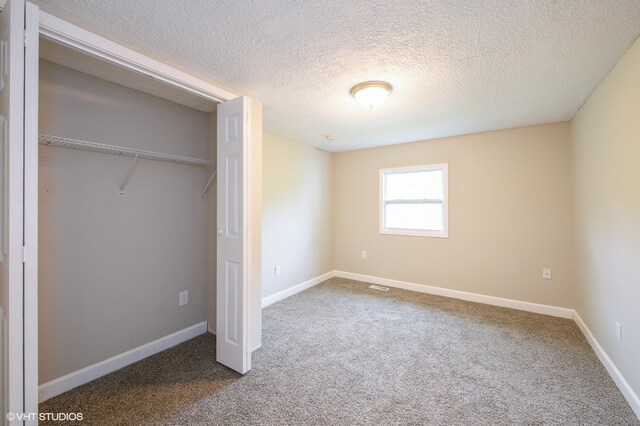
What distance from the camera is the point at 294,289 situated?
4.07 meters

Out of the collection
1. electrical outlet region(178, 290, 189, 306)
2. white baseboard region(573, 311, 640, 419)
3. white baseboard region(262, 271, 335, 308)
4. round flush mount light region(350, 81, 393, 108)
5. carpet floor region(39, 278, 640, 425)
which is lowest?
carpet floor region(39, 278, 640, 425)

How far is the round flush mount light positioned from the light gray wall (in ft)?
5.41

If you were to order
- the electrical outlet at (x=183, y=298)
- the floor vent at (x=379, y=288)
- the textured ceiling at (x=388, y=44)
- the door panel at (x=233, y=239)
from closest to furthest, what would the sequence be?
the textured ceiling at (x=388, y=44)
the door panel at (x=233, y=239)
the electrical outlet at (x=183, y=298)
the floor vent at (x=379, y=288)

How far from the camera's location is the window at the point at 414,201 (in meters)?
4.05

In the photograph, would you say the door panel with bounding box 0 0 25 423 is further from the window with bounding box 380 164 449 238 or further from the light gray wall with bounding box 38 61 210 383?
the window with bounding box 380 164 449 238

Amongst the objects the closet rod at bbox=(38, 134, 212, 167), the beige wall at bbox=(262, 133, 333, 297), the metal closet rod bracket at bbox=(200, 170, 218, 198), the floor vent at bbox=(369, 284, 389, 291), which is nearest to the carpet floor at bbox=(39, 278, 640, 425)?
the beige wall at bbox=(262, 133, 333, 297)

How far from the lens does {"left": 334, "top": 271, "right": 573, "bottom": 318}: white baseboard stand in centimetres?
326

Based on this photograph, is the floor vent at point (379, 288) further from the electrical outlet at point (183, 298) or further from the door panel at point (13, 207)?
the door panel at point (13, 207)

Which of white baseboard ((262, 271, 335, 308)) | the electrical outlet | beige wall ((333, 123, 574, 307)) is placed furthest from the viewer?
white baseboard ((262, 271, 335, 308))

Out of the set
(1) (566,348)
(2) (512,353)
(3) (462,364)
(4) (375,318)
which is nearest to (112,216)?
(4) (375,318)

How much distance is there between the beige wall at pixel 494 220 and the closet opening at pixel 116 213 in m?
2.79

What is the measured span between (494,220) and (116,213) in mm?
4193

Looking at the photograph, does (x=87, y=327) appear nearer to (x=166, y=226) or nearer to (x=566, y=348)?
(x=166, y=226)

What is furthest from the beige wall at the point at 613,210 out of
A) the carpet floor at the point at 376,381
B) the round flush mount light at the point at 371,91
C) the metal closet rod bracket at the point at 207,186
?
the metal closet rod bracket at the point at 207,186
